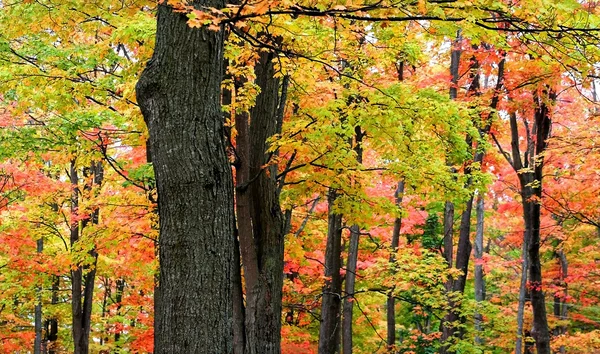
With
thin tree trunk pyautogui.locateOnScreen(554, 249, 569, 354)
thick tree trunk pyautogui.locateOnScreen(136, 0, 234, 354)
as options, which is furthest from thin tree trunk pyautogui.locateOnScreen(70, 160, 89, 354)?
thin tree trunk pyautogui.locateOnScreen(554, 249, 569, 354)

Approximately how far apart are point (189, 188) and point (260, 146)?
13.6 feet

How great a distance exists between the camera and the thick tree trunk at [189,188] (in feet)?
10.7

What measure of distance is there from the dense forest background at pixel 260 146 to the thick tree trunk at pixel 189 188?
11 millimetres

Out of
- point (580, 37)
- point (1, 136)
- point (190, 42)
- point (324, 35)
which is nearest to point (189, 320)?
point (190, 42)

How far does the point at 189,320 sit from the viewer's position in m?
3.24

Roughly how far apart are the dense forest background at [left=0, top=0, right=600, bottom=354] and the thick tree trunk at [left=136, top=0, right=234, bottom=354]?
0.01 meters

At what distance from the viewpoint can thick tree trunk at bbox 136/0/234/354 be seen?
327cm

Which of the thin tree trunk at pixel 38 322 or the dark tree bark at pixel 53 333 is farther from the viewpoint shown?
the dark tree bark at pixel 53 333

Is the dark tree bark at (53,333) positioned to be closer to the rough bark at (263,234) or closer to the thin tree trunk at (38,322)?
the thin tree trunk at (38,322)

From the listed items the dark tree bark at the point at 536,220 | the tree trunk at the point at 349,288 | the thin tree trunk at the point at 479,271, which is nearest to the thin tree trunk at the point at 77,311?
the tree trunk at the point at 349,288

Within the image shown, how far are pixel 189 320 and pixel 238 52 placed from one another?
307 cm

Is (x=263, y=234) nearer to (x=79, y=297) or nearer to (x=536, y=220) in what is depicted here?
(x=79, y=297)

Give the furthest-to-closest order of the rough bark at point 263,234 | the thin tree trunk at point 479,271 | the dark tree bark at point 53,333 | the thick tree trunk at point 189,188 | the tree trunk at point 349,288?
the dark tree bark at point 53,333 < the thin tree trunk at point 479,271 < the tree trunk at point 349,288 < the rough bark at point 263,234 < the thick tree trunk at point 189,188

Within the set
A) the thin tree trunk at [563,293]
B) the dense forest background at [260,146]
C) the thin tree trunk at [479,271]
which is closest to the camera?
the dense forest background at [260,146]
